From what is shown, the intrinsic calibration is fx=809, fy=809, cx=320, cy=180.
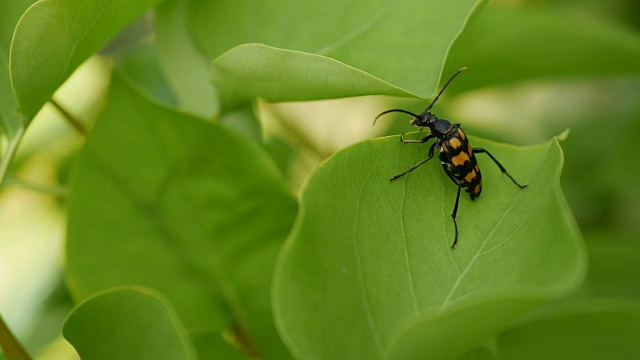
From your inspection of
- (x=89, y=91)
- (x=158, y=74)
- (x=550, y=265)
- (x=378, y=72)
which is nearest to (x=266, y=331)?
(x=378, y=72)

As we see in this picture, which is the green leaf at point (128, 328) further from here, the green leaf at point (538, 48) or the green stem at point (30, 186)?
the green leaf at point (538, 48)

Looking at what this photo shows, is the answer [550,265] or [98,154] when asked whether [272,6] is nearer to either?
[98,154]

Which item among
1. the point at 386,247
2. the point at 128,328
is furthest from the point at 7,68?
the point at 386,247

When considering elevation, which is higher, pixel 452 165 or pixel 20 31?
pixel 20 31

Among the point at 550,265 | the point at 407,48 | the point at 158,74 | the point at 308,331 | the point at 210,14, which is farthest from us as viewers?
the point at 158,74

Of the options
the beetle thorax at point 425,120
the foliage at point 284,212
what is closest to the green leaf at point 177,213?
the foliage at point 284,212

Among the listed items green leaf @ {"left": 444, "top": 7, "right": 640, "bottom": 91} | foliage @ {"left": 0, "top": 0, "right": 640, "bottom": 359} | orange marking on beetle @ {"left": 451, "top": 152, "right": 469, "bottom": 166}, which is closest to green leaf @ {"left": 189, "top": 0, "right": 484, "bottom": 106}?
foliage @ {"left": 0, "top": 0, "right": 640, "bottom": 359}

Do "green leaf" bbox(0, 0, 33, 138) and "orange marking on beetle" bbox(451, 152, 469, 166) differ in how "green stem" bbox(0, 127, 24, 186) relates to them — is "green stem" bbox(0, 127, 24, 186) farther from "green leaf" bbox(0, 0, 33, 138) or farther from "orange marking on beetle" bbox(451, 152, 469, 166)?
"orange marking on beetle" bbox(451, 152, 469, 166)
